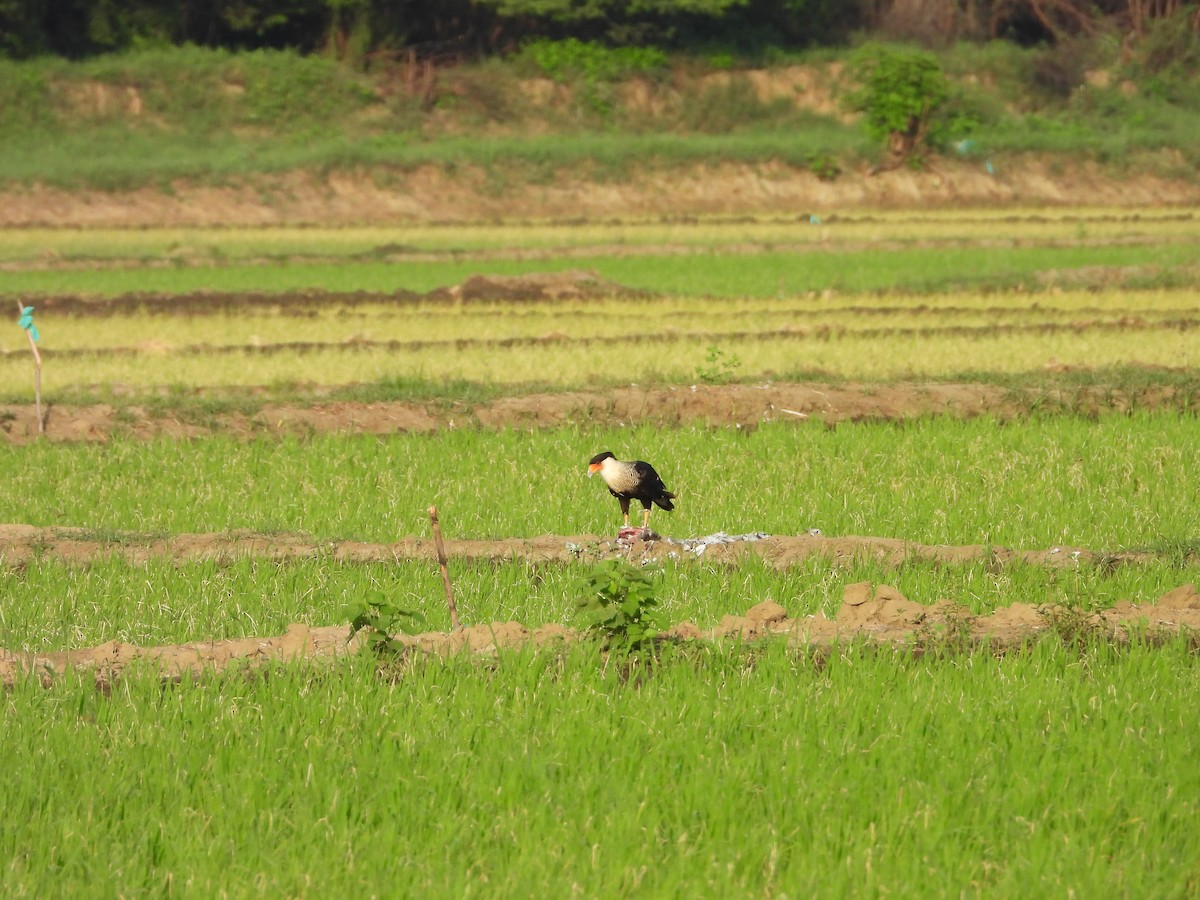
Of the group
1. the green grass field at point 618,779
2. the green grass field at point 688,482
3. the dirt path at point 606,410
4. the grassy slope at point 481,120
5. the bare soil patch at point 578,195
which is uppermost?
the green grass field at point 618,779

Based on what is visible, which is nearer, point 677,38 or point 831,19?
point 677,38

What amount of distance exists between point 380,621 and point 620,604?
0.85 m

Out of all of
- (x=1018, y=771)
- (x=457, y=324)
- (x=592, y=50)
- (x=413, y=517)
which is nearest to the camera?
(x=1018, y=771)

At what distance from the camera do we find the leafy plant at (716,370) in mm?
12625

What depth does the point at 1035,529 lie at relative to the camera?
8141 millimetres

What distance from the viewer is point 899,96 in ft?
118

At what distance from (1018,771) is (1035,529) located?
12.2 feet

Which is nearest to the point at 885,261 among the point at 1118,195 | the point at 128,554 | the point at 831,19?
the point at 1118,195

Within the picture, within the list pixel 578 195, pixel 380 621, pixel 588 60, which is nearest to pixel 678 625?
pixel 380 621

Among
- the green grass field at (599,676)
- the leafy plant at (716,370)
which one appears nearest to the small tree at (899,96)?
the green grass field at (599,676)

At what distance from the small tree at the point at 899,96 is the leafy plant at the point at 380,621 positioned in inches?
1275

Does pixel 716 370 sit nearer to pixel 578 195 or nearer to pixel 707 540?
pixel 707 540

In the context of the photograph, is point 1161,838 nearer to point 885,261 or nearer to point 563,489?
point 563,489

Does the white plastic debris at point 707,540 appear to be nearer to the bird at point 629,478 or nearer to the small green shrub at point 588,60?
the bird at point 629,478
